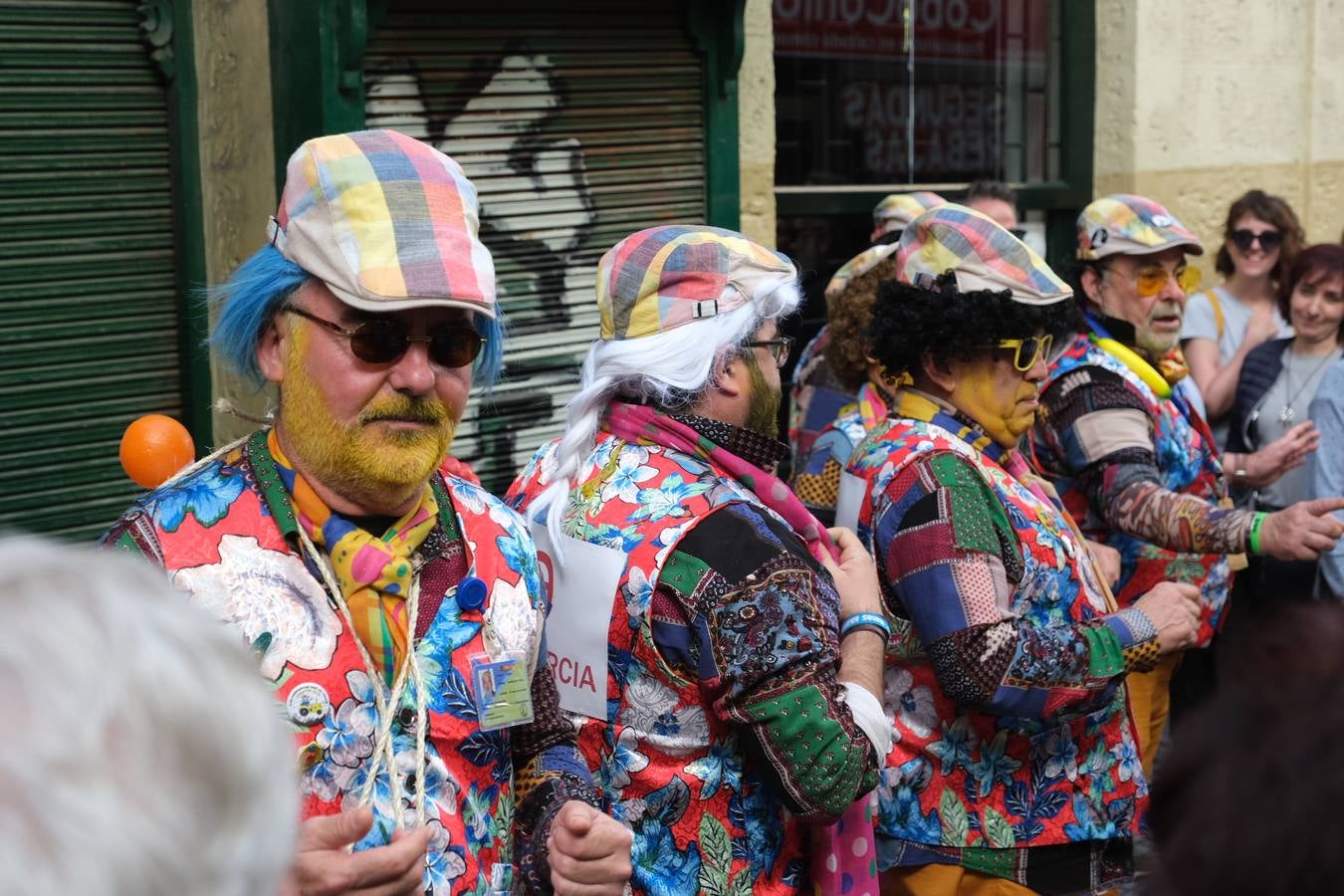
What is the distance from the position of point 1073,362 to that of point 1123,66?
3.58m

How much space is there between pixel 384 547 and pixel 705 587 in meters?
0.60

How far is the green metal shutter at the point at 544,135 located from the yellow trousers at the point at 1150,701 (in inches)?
79.7

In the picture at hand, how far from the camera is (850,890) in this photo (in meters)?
2.92

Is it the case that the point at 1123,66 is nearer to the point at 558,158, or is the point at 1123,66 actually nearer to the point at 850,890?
the point at 558,158

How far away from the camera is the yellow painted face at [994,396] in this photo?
11.5ft

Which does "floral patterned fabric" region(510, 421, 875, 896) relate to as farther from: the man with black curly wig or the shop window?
the shop window

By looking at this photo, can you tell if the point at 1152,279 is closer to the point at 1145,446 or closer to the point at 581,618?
the point at 1145,446

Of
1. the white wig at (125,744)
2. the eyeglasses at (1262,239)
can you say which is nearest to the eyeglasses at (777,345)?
the white wig at (125,744)

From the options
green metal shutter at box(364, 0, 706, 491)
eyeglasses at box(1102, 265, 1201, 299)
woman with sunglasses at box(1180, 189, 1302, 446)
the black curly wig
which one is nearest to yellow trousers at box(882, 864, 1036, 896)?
the black curly wig

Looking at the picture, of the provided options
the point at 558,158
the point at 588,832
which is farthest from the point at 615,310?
→ the point at 558,158

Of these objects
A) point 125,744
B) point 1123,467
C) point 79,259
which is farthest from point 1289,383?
point 125,744

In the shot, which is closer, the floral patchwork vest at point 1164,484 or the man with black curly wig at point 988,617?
the man with black curly wig at point 988,617

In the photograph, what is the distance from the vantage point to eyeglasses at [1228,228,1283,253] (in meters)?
6.54

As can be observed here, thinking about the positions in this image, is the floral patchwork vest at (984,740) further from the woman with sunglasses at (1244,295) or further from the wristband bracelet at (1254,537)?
the woman with sunglasses at (1244,295)
